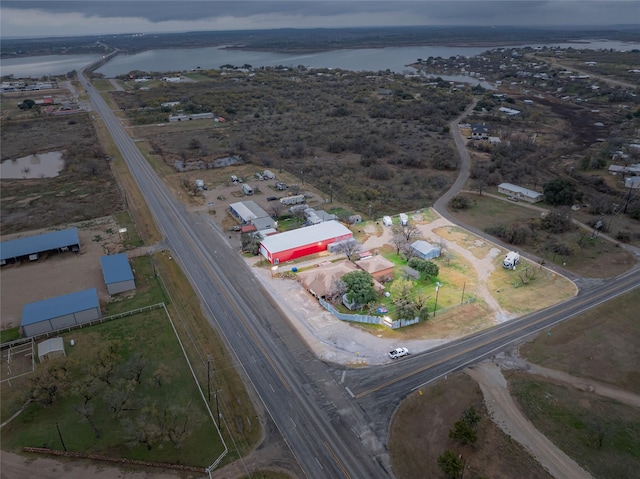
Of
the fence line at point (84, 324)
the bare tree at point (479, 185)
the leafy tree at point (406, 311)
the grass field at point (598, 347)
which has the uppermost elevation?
the leafy tree at point (406, 311)

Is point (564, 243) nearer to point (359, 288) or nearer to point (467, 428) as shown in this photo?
point (359, 288)

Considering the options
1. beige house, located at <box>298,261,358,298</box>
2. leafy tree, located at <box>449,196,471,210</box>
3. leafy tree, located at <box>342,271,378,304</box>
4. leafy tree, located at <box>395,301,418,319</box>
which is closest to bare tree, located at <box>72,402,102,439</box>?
beige house, located at <box>298,261,358,298</box>

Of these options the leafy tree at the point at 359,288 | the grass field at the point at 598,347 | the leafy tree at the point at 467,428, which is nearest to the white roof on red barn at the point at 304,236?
the leafy tree at the point at 359,288

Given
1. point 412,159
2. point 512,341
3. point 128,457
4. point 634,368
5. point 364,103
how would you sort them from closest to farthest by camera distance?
point 128,457 → point 634,368 → point 512,341 → point 412,159 → point 364,103

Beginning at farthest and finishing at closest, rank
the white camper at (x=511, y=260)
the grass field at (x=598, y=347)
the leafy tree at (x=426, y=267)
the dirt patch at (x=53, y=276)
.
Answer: the white camper at (x=511, y=260), the leafy tree at (x=426, y=267), the dirt patch at (x=53, y=276), the grass field at (x=598, y=347)

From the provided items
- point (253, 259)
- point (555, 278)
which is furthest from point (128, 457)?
point (555, 278)

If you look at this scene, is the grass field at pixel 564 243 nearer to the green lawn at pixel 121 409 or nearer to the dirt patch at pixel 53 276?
the green lawn at pixel 121 409

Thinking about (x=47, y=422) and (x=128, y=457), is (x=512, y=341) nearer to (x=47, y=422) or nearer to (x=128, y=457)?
(x=128, y=457)
